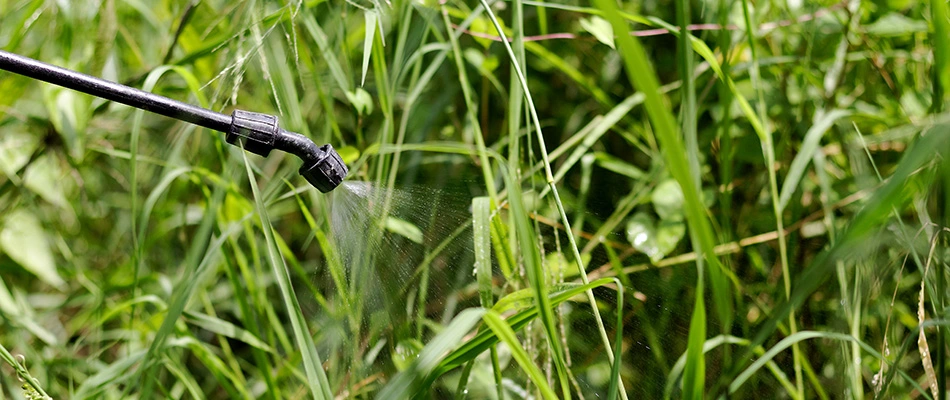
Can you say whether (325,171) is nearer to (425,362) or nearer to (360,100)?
(425,362)

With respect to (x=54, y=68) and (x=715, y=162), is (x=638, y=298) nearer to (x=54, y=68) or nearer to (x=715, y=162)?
(x=715, y=162)

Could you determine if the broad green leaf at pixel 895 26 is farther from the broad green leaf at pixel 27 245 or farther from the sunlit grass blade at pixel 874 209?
the broad green leaf at pixel 27 245

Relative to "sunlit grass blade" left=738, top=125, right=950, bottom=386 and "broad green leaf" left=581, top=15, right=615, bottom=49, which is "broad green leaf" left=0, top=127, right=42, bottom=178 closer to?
"broad green leaf" left=581, top=15, right=615, bottom=49

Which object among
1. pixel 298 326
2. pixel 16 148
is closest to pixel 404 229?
pixel 298 326

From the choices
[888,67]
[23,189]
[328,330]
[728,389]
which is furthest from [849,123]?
[23,189]

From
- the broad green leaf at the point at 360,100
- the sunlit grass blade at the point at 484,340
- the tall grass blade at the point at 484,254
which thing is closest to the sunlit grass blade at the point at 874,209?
the sunlit grass blade at the point at 484,340

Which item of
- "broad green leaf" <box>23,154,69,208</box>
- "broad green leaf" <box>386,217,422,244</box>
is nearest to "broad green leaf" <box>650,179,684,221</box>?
"broad green leaf" <box>386,217,422,244</box>

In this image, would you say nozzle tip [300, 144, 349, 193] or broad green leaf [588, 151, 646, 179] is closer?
nozzle tip [300, 144, 349, 193]
